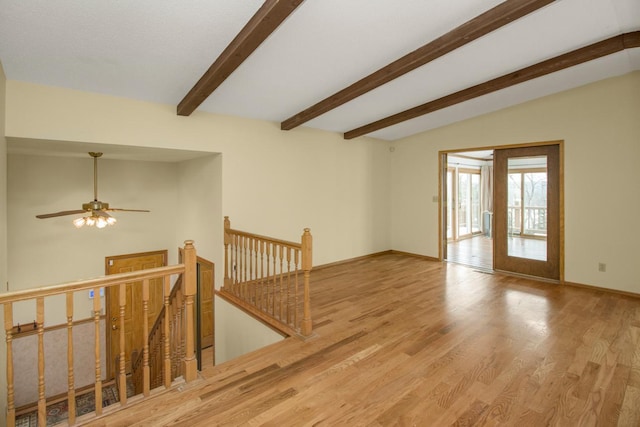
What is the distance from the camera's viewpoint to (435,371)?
2535 mm

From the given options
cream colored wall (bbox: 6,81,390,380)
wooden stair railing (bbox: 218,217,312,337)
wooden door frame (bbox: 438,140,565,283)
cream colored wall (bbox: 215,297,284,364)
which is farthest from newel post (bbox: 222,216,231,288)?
wooden door frame (bbox: 438,140,565,283)

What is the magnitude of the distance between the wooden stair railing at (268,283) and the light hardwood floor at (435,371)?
0.30 m

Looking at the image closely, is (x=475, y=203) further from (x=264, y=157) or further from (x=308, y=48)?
(x=308, y=48)

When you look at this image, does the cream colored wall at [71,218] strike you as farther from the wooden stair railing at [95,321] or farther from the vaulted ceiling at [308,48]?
the wooden stair railing at [95,321]

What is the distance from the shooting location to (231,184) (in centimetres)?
470

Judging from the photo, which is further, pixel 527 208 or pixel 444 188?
pixel 444 188

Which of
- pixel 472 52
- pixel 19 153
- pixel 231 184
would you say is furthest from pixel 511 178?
pixel 19 153

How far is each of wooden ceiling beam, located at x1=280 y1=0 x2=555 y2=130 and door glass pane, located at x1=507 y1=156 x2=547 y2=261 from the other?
10.2 ft

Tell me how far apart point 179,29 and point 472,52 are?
3.00 meters

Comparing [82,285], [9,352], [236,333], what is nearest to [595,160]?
[236,333]

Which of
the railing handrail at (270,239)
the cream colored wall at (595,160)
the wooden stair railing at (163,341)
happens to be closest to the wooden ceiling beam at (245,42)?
the railing handrail at (270,239)

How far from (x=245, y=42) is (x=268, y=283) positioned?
255cm

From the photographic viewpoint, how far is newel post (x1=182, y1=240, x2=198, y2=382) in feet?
7.68

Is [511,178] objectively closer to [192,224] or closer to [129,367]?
[192,224]
